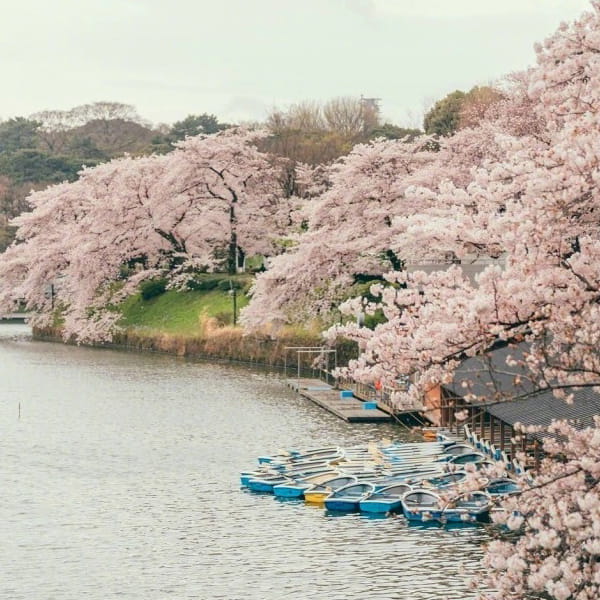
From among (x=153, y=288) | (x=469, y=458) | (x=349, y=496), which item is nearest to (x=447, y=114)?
(x=153, y=288)

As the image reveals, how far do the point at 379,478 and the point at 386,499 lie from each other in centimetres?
221

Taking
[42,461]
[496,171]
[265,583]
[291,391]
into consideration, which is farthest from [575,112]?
[291,391]

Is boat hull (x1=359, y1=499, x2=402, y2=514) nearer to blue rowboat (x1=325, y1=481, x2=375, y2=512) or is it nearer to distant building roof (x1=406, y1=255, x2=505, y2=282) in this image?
blue rowboat (x1=325, y1=481, x2=375, y2=512)

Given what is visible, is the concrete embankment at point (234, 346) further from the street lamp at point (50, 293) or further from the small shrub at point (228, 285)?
the street lamp at point (50, 293)

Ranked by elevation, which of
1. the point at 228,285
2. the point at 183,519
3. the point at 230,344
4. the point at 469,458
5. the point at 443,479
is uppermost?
the point at 228,285

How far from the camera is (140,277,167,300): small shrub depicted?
91.9m

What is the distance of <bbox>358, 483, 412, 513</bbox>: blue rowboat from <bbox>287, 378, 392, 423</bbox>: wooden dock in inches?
651

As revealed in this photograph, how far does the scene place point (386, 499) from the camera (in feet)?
113

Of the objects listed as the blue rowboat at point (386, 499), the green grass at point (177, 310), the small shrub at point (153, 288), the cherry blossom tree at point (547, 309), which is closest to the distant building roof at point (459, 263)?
the blue rowboat at point (386, 499)

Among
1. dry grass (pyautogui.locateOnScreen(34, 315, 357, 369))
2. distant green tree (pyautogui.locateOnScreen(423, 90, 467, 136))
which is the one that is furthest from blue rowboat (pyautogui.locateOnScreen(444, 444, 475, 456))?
distant green tree (pyautogui.locateOnScreen(423, 90, 467, 136))

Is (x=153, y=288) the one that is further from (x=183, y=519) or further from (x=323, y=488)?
(x=183, y=519)

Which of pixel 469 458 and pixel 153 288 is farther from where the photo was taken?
pixel 153 288

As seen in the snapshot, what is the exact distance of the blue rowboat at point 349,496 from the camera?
34.7 meters

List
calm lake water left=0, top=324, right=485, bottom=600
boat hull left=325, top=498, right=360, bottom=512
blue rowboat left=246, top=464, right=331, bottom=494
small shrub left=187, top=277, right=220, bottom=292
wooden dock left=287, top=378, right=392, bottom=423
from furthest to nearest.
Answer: small shrub left=187, top=277, right=220, bottom=292 < wooden dock left=287, top=378, right=392, bottom=423 < blue rowboat left=246, top=464, right=331, bottom=494 < boat hull left=325, top=498, right=360, bottom=512 < calm lake water left=0, top=324, right=485, bottom=600
